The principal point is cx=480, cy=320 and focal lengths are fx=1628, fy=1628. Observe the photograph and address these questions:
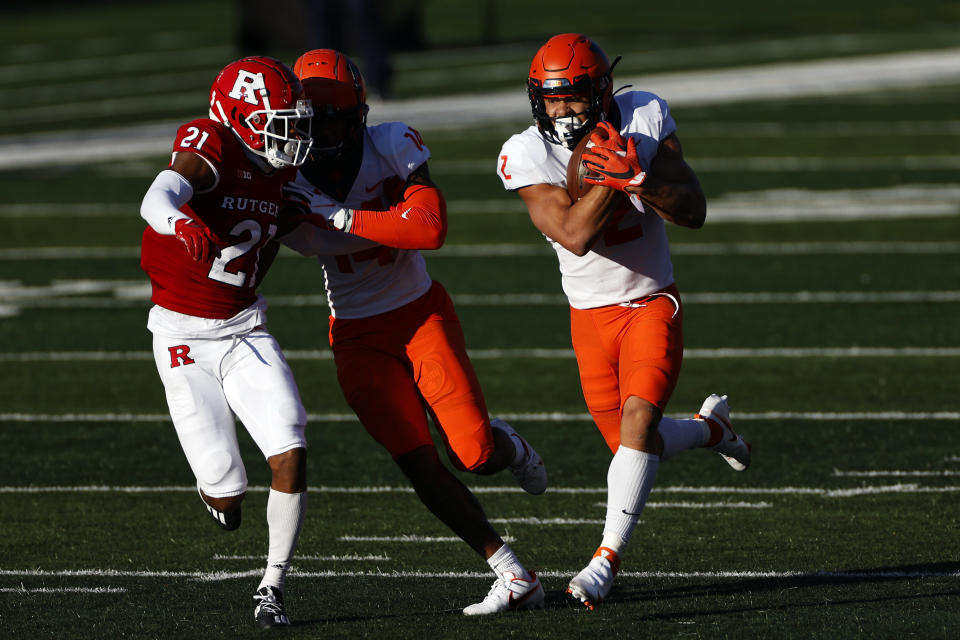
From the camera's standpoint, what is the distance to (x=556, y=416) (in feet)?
26.8

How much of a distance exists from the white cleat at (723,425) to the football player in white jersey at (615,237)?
190mm

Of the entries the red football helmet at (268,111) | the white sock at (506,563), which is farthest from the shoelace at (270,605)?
the red football helmet at (268,111)

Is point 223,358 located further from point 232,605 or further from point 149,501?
point 149,501

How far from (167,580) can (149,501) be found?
1.27m

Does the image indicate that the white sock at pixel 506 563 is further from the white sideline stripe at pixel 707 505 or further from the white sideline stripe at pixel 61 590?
the white sideline stripe at pixel 707 505

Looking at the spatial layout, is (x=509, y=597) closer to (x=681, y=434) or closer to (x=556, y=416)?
(x=681, y=434)

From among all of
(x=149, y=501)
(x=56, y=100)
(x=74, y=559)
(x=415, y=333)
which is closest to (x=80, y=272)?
(x=149, y=501)

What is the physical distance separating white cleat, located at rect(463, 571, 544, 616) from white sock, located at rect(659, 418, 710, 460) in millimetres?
668

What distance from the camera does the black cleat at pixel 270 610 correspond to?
4719 millimetres

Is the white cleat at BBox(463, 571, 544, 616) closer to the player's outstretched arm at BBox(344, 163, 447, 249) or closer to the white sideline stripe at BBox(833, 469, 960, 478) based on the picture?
the player's outstretched arm at BBox(344, 163, 447, 249)

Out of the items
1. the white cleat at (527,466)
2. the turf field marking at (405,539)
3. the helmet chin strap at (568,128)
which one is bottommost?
the turf field marking at (405,539)

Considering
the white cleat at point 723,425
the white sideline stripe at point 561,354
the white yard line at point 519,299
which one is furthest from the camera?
the white yard line at point 519,299

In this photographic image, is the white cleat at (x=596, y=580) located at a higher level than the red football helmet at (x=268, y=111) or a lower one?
lower

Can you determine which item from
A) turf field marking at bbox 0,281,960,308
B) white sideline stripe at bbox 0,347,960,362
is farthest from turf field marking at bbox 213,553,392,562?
turf field marking at bbox 0,281,960,308
